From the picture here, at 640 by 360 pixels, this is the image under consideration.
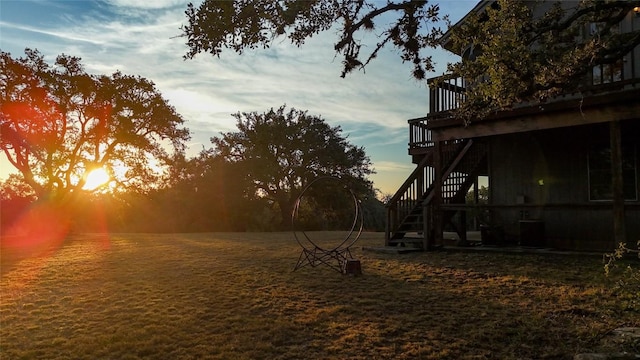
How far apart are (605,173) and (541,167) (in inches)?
54.5

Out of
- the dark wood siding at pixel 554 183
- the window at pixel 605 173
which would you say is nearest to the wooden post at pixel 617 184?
the dark wood siding at pixel 554 183

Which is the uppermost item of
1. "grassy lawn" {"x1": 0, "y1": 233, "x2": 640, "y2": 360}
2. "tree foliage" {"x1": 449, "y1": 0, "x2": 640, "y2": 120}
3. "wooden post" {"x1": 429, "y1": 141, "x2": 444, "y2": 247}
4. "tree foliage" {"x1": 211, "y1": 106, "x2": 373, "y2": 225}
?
"tree foliage" {"x1": 211, "y1": 106, "x2": 373, "y2": 225}

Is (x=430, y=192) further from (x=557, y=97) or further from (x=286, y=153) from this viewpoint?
(x=286, y=153)

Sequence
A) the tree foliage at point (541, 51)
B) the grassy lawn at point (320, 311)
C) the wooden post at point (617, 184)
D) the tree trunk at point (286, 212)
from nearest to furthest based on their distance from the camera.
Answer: the grassy lawn at point (320, 311) → the tree foliage at point (541, 51) → the wooden post at point (617, 184) → the tree trunk at point (286, 212)

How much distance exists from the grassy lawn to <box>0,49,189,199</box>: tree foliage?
17.6 m

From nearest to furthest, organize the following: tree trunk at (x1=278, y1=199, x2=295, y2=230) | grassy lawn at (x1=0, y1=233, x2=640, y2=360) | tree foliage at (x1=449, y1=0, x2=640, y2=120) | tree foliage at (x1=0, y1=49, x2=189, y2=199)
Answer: grassy lawn at (x1=0, y1=233, x2=640, y2=360), tree foliage at (x1=449, y1=0, x2=640, y2=120), tree foliage at (x1=0, y1=49, x2=189, y2=199), tree trunk at (x1=278, y1=199, x2=295, y2=230)

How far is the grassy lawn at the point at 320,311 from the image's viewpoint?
483 cm

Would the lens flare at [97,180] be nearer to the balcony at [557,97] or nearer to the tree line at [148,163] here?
the tree line at [148,163]

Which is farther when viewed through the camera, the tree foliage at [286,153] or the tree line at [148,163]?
the tree foliage at [286,153]

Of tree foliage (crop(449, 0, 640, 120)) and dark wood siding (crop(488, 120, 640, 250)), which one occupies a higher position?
tree foliage (crop(449, 0, 640, 120))

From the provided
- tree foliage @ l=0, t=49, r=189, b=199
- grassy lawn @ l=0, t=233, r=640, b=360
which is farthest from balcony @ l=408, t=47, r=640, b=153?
tree foliage @ l=0, t=49, r=189, b=199

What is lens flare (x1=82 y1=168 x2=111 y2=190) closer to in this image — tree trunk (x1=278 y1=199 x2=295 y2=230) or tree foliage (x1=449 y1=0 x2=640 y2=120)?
tree trunk (x1=278 y1=199 x2=295 y2=230)

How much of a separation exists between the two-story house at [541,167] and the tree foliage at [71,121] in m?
19.0

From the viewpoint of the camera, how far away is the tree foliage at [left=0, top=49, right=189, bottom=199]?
2434cm
